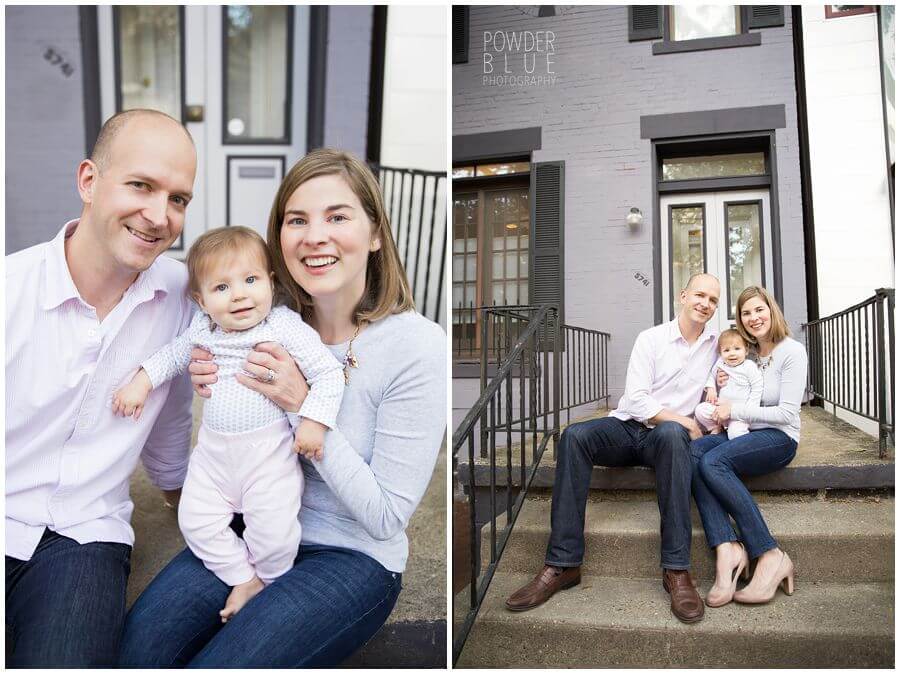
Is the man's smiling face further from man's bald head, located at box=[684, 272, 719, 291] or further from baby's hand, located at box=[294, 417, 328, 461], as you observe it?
man's bald head, located at box=[684, 272, 719, 291]

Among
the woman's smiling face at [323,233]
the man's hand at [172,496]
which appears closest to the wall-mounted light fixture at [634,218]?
the woman's smiling face at [323,233]

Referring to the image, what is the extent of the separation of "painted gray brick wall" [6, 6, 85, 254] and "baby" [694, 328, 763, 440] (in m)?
3.20

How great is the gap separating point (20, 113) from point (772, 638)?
4003 millimetres

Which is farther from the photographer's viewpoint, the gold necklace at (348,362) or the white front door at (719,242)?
the white front door at (719,242)

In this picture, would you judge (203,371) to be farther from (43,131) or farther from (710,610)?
(43,131)

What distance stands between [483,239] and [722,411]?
834mm

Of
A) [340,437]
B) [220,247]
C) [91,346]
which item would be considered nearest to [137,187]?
[220,247]

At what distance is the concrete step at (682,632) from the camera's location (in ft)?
5.44

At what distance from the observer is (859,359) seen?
182 centimetres

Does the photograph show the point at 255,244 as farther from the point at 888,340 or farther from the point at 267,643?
the point at 888,340

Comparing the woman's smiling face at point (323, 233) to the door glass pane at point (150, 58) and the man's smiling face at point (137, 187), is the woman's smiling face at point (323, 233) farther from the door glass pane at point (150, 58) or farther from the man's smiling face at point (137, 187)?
the door glass pane at point (150, 58)

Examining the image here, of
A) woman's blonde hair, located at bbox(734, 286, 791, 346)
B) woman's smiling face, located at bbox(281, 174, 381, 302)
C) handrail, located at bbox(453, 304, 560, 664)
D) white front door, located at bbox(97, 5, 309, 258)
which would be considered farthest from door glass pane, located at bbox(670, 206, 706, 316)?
white front door, located at bbox(97, 5, 309, 258)

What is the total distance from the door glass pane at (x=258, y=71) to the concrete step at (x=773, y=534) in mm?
2771

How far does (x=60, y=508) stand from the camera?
4.90 feet
